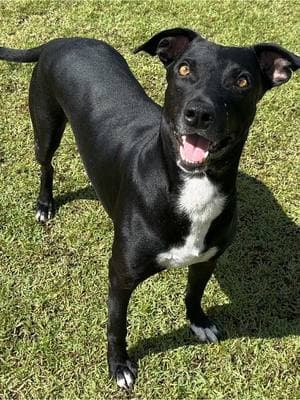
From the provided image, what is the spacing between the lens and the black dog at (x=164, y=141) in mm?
2826

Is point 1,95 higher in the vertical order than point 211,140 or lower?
lower

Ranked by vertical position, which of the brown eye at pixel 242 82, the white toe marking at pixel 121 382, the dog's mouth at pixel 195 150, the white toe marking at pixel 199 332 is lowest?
the white toe marking at pixel 121 382

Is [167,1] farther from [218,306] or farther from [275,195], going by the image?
[218,306]

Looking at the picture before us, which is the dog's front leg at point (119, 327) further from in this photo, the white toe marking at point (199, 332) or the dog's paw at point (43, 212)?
the dog's paw at point (43, 212)

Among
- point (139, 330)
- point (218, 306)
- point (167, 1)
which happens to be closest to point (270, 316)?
point (218, 306)

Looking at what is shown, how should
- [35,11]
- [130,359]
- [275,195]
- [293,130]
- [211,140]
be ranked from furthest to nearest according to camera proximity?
[35,11]
[293,130]
[275,195]
[130,359]
[211,140]

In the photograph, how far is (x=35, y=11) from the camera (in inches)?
279

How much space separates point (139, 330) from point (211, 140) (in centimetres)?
185

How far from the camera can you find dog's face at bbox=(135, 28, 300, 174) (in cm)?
270

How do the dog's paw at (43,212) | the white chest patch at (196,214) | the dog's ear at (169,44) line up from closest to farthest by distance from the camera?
the white chest patch at (196,214) → the dog's ear at (169,44) → the dog's paw at (43,212)

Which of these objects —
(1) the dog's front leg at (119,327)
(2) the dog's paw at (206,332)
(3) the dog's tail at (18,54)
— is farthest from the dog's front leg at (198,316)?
(3) the dog's tail at (18,54)

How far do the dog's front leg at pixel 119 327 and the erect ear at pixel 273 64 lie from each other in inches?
53.7

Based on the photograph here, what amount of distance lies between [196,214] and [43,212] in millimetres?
2060

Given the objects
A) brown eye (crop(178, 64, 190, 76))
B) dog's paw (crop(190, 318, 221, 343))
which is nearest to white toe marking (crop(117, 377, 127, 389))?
dog's paw (crop(190, 318, 221, 343))
